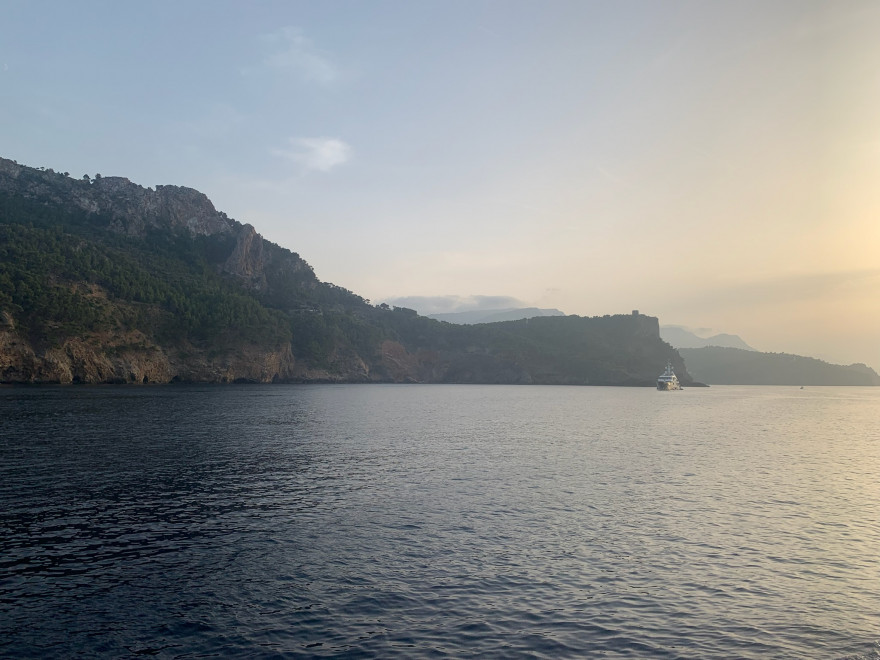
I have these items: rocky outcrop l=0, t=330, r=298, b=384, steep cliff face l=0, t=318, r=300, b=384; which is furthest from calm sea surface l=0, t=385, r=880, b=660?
rocky outcrop l=0, t=330, r=298, b=384

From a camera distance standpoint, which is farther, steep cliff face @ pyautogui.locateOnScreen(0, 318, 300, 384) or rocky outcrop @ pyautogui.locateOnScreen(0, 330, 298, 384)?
steep cliff face @ pyautogui.locateOnScreen(0, 318, 300, 384)

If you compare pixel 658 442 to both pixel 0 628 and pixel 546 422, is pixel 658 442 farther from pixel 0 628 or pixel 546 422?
pixel 0 628

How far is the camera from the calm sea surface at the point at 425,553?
17031mm

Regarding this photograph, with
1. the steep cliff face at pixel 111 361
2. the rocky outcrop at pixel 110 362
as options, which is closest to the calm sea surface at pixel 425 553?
the steep cliff face at pixel 111 361

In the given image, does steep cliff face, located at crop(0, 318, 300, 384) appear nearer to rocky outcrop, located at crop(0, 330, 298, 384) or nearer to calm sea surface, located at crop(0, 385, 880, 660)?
rocky outcrop, located at crop(0, 330, 298, 384)

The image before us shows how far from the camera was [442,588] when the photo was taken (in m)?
20.7

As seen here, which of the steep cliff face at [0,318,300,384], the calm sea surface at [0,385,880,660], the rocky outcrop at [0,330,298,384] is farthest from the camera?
the steep cliff face at [0,318,300,384]

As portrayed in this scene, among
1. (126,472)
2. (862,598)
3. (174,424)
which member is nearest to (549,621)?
(862,598)

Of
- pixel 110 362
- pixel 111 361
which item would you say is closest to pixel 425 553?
pixel 110 362

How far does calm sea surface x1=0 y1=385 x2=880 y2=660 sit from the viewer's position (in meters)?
17.0

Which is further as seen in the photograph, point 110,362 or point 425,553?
point 110,362

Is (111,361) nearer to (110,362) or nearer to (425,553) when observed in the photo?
(110,362)

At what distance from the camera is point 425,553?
24469 millimetres

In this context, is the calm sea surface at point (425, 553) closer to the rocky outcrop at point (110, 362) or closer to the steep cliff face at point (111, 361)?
the steep cliff face at point (111, 361)
